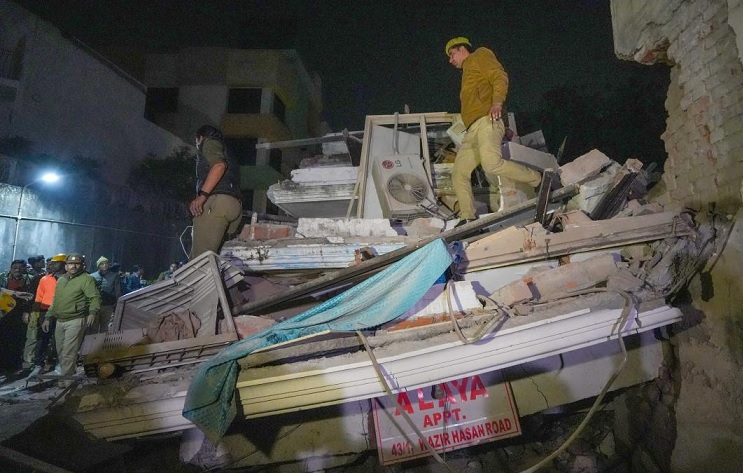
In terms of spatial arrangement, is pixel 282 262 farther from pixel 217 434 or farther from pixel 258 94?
pixel 258 94

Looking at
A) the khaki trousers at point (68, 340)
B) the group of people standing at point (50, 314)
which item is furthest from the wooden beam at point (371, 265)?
the khaki trousers at point (68, 340)

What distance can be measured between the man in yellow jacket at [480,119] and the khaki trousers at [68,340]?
607cm

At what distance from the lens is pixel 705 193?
2.84 metres

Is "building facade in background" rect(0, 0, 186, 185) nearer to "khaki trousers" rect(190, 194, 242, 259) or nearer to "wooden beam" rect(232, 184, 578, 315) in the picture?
"khaki trousers" rect(190, 194, 242, 259)

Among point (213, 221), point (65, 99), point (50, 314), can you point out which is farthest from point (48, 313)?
point (65, 99)

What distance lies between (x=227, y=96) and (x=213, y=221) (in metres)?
21.2

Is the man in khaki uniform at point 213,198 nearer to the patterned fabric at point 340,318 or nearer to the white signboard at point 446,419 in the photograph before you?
the patterned fabric at point 340,318

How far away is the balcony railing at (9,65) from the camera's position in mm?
10812

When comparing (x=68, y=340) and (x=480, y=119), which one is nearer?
(x=480, y=119)

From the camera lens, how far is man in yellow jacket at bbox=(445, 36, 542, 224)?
13.5 ft

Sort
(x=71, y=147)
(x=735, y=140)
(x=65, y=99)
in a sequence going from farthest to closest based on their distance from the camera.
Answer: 1. (x=71, y=147)
2. (x=65, y=99)
3. (x=735, y=140)

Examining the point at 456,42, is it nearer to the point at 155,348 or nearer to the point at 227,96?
the point at 155,348

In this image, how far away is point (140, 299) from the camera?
3.53m

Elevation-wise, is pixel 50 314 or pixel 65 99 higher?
pixel 65 99
